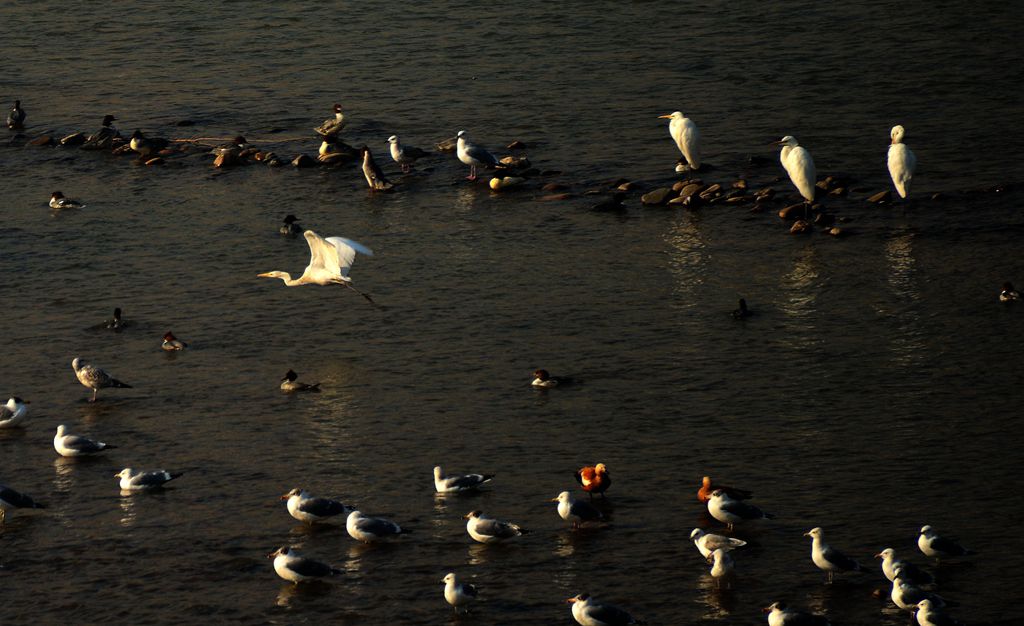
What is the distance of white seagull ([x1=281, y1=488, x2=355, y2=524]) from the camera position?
20094mm

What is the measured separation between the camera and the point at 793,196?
3347 centimetres

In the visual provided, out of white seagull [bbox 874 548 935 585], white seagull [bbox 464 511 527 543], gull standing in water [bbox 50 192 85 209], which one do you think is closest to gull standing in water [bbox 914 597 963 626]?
white seagull [bbox 874 548 935 585]

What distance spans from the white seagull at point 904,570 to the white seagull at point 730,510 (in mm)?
1957

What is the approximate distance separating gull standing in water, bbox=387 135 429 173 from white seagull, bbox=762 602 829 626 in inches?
845

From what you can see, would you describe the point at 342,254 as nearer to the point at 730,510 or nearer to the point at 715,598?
the point at 730,510

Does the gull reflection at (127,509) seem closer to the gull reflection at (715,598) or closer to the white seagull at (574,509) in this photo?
the white seagull at (574,509)

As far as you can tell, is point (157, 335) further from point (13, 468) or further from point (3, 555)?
point (3, 555)

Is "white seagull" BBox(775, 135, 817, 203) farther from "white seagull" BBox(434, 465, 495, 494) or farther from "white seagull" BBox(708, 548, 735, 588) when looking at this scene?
"white seagull" BBox(708, 548, 735, 588)

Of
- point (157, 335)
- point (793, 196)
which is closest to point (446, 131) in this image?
point (793, 196)

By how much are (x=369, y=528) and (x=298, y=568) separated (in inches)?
49.6

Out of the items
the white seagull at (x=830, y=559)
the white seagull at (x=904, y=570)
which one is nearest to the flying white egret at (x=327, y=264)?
the white seagull at (x=830, y=559)

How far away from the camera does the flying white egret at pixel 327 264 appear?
2714cm

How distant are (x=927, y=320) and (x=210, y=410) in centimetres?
1172

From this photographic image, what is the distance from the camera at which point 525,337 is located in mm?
27062
